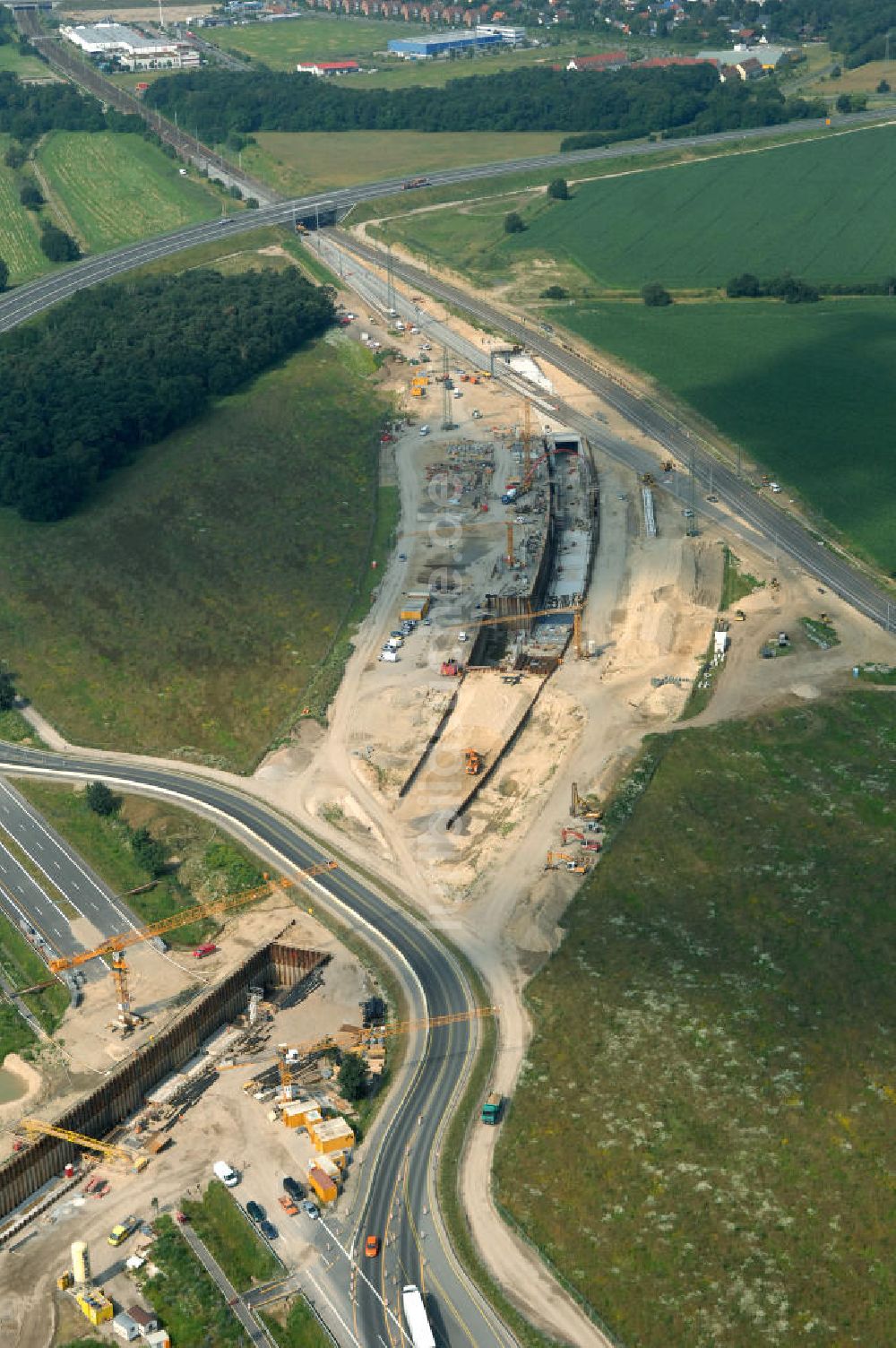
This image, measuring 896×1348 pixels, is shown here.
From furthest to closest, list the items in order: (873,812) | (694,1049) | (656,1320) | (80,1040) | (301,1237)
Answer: (873,812) < (80,1040) < (694,1049) < (301,1237) < (656,1320)

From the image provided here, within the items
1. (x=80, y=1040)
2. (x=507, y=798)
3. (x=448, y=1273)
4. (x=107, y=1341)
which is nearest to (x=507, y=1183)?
(x=448, y=1273)

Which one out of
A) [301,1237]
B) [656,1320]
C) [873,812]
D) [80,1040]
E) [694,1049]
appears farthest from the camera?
[873,812]

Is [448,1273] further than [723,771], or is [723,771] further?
[723,771]

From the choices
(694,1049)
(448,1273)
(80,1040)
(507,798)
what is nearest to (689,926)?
(694,1049)

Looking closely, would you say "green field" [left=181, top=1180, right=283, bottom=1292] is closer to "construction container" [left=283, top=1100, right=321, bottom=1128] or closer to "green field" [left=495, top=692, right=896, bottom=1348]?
"construction container" [left=283, top=1100, right=321, bottom=1128]

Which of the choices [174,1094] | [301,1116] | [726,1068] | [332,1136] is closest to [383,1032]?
[301,1116]

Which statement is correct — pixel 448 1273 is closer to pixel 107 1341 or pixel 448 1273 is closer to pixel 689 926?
pixel 107 1341

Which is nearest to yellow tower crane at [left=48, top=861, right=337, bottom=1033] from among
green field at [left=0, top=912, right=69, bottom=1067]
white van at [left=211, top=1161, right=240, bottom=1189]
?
green field at [left=0, top=912, right=69, bottom=1067]
